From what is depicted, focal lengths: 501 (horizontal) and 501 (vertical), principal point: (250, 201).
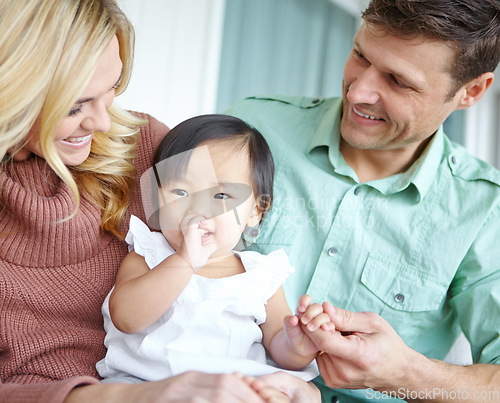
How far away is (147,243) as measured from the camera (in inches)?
41.5

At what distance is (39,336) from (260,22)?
2.69 m

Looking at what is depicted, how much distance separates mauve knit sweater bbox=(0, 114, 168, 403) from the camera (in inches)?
38.2

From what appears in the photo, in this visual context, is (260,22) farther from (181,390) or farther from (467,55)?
(181,390)

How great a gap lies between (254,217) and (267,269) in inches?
5.3

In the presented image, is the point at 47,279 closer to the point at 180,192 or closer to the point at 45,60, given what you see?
the point at 180,192

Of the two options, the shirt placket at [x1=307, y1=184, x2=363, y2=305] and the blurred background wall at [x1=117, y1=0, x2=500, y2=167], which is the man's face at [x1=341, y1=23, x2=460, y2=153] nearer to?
the shirt placket at [x1=307, y1=184, x2=363, y2=305]

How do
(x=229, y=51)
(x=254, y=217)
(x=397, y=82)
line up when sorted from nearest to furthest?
(x=254, y=217) < (x=397, y=82) < (x=229, y=51)

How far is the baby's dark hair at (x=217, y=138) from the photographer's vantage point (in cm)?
105

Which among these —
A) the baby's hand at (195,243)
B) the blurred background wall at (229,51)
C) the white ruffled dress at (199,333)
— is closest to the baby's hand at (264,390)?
the white ruffled dress at (199,333)

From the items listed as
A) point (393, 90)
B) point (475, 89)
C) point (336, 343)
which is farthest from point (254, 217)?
point (475, 89)

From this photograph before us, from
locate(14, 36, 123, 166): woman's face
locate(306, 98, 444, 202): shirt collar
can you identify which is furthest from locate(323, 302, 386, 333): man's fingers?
locate(14, 36, 123, 166): woman's face

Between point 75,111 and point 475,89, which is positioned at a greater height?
point 475,89

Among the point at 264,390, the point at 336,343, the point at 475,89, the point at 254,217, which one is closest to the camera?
the point at 264,390

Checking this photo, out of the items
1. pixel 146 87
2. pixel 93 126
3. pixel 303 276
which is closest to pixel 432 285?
pixel 303 276
